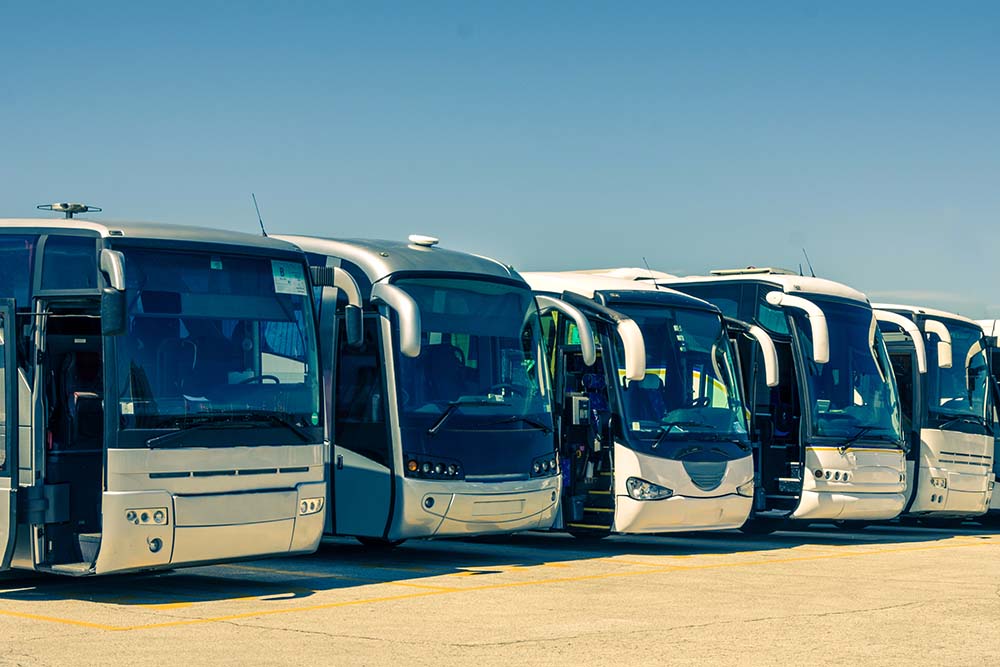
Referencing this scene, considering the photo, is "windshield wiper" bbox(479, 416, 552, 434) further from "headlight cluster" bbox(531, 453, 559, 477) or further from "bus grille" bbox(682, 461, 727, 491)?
"bus grille" bbox(682, 461, 727, 491)

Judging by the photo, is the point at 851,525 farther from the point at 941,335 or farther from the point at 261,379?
the point at 261,379

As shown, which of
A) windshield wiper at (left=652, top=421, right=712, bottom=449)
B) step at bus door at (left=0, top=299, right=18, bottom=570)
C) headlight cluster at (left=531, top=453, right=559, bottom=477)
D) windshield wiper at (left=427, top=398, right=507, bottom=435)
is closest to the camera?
step at bus door at (left=0, top=299, right=18, bottom=570)

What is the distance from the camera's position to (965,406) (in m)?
20.8

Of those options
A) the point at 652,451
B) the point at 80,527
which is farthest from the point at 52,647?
the point at 652,451

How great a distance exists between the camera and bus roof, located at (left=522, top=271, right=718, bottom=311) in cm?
1720

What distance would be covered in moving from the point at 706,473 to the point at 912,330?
4512mm

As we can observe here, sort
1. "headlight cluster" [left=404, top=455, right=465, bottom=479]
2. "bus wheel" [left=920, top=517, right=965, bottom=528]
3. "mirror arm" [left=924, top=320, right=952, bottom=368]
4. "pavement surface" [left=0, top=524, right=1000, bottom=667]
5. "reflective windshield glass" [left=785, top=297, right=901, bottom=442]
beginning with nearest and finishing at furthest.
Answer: "pavement surface" [left=0, top=524, right=1000, bottom=667]
"headlight cluster" [left=404, top=455, right=465, bottom=479]
"reflective windshield glass" [left=785, top=297, right=901, bottom=442]
"mirror arm" [left=924, top=320, right=952, bottom=368]
"bus wheel" [left=920, top=517, right=965, bottom=528]

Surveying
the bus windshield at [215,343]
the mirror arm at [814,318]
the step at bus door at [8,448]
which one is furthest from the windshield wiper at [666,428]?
the step at bus door at [8,448]

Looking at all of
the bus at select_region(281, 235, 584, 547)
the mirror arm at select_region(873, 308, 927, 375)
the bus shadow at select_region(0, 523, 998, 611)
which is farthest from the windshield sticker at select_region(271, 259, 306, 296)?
the mirror arm at select_region(873, 308, 927, 375)

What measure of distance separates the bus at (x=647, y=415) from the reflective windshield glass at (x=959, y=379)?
4.10 metres

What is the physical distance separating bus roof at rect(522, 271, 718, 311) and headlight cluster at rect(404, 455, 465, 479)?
3.17m

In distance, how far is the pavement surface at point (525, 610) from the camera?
958 centimetres

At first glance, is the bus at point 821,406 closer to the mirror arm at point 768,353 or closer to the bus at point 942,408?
the mirror arm at point 768,353

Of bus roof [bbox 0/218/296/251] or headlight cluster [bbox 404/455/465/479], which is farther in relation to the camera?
headlight cluster [bbox 404/455/465/479]
